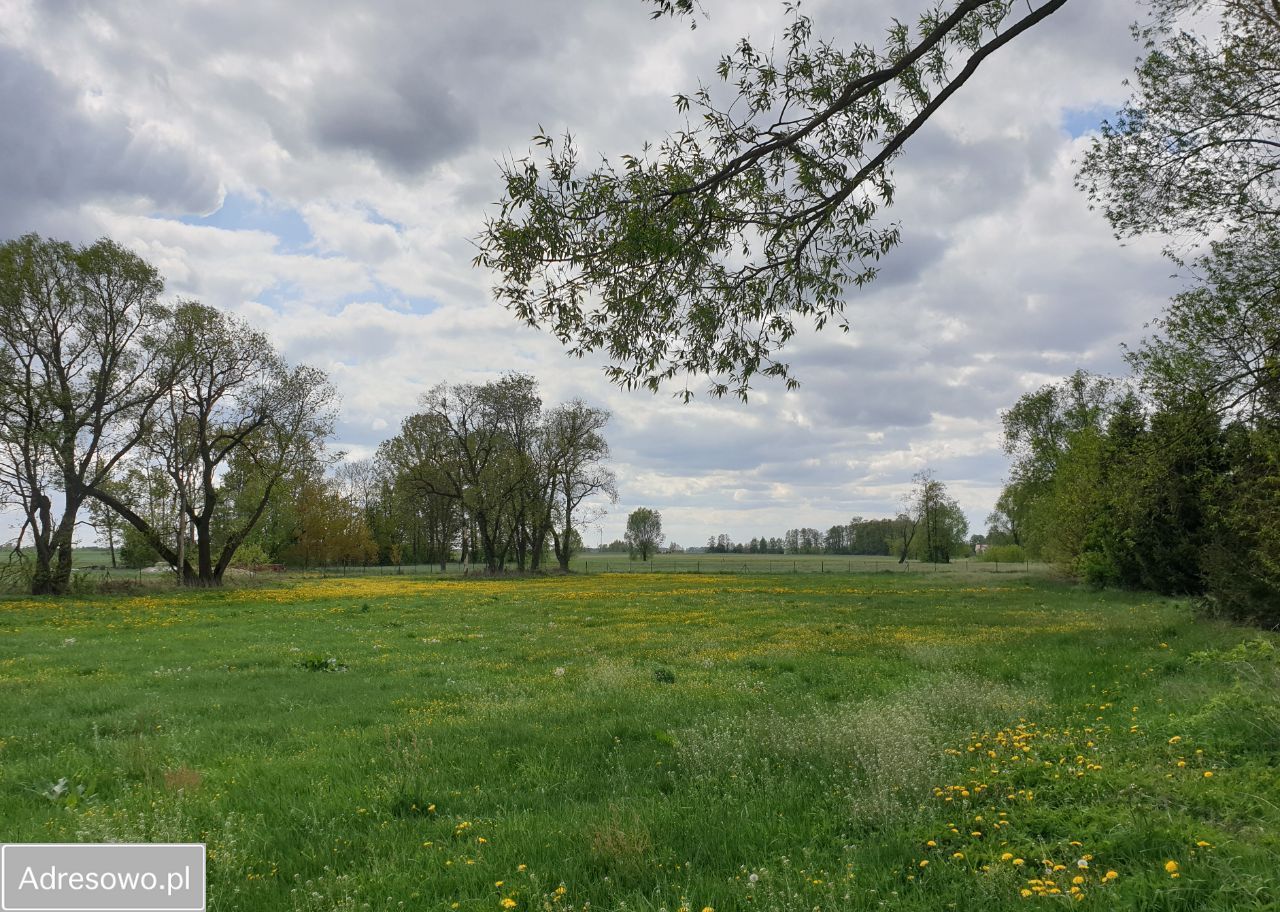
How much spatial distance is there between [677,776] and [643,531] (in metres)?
114

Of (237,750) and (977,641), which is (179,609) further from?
(977,641)

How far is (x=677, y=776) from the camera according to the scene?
22.3 ft

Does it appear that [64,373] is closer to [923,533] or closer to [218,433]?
[218,433]

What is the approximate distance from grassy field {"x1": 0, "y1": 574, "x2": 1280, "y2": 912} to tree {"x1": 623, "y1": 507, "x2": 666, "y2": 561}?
10568cm

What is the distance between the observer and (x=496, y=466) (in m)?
59.6

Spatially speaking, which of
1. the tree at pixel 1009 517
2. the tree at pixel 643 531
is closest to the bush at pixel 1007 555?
the tree at pixel 1009 517

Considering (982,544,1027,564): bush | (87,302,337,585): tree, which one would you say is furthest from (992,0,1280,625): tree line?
(982,544,1027,564): bush

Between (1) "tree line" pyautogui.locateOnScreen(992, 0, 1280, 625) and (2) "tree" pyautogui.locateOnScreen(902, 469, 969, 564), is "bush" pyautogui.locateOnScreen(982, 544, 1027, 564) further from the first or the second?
(1) "tree line" pyautogui.locateOnScreen(992, 0, 1280, 625)

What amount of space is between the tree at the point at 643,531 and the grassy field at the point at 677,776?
106 meters

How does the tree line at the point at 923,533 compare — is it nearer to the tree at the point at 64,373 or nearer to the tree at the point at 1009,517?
the tree at the point at 1009,517

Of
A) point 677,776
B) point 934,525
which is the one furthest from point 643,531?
point 677,776

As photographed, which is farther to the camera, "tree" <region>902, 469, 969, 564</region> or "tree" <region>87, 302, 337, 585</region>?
"tree" <region>902, 469, 969, 564</region>

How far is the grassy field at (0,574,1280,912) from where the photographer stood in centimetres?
449

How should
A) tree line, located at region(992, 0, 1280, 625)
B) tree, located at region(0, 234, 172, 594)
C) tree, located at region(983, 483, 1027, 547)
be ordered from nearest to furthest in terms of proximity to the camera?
1. tree line, located at region(992, 0, 1280, 625)
2. tree, located at region(0, 234, 172, 594)
3. tree, located at region(983, 483, 1027, 547)
